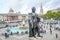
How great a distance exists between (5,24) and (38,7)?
85 centimetres

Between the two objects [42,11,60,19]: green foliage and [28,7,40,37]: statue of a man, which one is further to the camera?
[42,11,60,19]: green foliage

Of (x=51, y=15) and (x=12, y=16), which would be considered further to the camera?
(x=51, y=15)

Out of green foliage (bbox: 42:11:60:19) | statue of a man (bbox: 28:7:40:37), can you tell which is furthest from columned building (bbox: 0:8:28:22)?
green foliage (bbox: 42:11:60:19)

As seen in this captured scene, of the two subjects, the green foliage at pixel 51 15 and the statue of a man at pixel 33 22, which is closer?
the statue of a man at pixel 33 22

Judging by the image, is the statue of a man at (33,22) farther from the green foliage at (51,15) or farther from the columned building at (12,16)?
the green foliage at (51,15)

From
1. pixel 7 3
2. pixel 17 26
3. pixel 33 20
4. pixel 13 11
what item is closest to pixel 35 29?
pixel 33 20

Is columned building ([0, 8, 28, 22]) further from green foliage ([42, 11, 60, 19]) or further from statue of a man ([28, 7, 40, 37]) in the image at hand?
green foliage ([42, 11, 60, 19])

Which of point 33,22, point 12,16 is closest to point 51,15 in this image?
point 33,22

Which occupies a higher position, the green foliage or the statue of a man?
the green foliage

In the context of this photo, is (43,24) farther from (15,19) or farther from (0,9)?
(0,9)

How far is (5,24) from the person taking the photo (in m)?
3.15

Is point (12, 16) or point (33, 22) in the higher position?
point (12, 16)

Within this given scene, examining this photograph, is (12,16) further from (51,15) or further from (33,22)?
(51,15)

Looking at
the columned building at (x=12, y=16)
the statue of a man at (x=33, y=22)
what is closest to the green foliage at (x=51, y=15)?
the statue of a man at (x=33, y=22)
